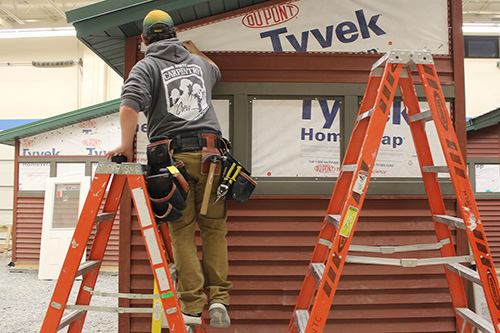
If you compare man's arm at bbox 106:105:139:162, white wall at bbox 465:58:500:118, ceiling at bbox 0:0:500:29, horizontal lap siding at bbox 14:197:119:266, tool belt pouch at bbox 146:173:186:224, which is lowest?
horizontal lap siding at bbox 14:197:119:266

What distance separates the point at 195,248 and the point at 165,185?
555 millimetres

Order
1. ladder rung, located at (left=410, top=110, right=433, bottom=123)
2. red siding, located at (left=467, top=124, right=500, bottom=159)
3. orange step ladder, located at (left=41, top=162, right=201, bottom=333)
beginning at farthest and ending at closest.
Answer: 1. red siding, located at (left=467, top=124, right=500, bottom=159)
2. ladder rung, located at (left=410, top=110, right=433, bottom=123)
3. orange step ladder, located at (left=41, top=162, right=201, bottom=333)

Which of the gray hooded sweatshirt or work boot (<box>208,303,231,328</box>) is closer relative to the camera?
work boot (<box>208,303,231,328</box>)

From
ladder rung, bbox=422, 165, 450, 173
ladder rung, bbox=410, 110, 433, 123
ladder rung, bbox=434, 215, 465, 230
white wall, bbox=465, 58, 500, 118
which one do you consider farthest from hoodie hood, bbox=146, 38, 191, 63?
white wall, bbox=465, 58, 500, 118

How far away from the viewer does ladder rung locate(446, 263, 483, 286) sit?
2003mm

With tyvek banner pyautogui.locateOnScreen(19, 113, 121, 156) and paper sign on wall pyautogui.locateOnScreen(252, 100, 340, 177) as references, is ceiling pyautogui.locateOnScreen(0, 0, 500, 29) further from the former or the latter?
paper sign on wall pyautogui.locateOnScreen(252, 100, 340, 177)

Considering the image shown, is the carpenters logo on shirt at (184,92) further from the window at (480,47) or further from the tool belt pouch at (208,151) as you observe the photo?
the window at (480,47)

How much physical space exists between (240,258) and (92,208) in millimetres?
1590

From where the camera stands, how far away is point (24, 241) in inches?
329

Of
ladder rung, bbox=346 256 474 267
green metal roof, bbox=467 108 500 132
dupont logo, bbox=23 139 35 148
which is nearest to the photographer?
ladder rung, bbox=346 256 474 267

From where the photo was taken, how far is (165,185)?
1963 millimetres

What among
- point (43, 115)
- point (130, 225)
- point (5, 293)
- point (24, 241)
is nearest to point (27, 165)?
point (24, 241)

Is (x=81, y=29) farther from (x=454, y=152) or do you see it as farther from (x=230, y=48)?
(x=454, y=152)

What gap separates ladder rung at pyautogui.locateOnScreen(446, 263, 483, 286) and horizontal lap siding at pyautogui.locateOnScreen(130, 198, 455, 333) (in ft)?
2.67
